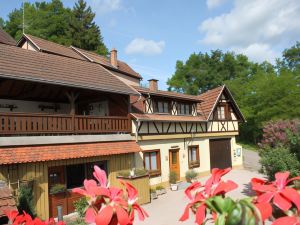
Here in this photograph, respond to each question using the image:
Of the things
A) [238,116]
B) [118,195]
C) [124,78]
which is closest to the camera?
[118,195]

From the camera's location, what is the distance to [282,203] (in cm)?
76

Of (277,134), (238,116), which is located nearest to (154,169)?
(277,134)

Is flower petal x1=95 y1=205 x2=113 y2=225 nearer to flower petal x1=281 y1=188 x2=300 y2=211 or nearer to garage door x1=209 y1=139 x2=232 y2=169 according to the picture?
flower petal x1=281 y1=188 x2=300 y2=211

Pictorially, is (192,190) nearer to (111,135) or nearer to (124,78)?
(111,135)

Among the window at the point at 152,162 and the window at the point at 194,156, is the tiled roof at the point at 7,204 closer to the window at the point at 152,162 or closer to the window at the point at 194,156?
the window at the point at 152,162

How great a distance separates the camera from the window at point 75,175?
589 inches

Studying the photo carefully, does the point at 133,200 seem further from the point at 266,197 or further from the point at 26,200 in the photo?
the point at 26,200

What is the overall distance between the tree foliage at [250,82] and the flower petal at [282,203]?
35585 millimetres

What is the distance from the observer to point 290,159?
14.5 meters

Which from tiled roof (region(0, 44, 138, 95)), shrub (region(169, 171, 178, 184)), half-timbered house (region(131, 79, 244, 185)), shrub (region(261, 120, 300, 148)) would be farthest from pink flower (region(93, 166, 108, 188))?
shrub (region(169, 171, 178, 184))

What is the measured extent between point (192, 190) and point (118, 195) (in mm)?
270

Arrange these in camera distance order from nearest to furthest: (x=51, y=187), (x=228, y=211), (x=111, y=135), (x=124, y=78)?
(x=228, y=211) < (x=51, y=187) < (x=111, y=135) < (x=124, y=78)

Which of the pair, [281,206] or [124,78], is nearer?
[281,206]

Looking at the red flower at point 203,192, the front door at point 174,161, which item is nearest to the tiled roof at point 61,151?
the front door at point 174,161
